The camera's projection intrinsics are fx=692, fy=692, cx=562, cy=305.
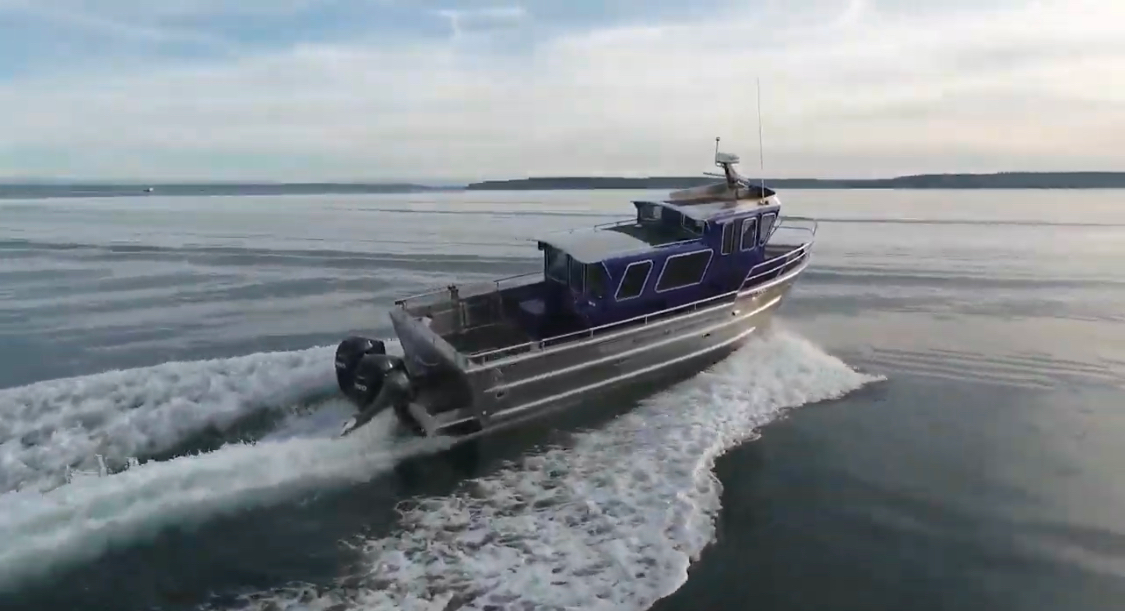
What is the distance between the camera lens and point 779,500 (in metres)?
8.02

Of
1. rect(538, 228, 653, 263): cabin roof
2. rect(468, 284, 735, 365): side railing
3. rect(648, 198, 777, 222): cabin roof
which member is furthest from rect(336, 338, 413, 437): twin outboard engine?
rect(648, 198, 777, 222): cabin roof

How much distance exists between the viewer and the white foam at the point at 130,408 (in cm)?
786

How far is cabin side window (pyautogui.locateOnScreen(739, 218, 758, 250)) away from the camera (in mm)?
12938

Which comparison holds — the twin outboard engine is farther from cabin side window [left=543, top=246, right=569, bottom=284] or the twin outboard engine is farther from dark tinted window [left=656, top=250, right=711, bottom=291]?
dark tinted window [left=656, top=250, right=711, bottom=291]

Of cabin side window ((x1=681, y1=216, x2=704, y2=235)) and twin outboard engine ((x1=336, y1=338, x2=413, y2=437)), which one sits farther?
cabin side window ((x1=681, y1=216, x2=704, y2=235))

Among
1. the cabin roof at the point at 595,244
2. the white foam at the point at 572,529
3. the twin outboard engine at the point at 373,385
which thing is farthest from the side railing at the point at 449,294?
the white foam at the point at 572,529

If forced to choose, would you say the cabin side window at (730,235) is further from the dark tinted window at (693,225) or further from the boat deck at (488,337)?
the boat deck at (488,337)

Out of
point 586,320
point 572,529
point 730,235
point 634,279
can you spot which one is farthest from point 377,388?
point 730,235

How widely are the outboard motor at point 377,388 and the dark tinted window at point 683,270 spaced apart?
4.70m

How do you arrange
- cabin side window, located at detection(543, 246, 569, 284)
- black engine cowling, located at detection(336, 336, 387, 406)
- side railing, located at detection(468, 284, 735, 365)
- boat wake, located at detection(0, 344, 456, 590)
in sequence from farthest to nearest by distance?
1. cabin side window, located at detection(543, 246, 569, 284)
2. black engine cowling, located at detection(336, 336, 387, 406)
3. side railing, located at detection(468, 284, 735, 365)
4. boat wake, located at detection(0, 344, 456, 590)

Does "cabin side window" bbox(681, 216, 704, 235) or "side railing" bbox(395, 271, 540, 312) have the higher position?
"cabin side window" bbox(681, 216, 704, 235)

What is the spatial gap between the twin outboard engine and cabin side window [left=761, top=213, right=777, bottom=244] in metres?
Answer: 7.59

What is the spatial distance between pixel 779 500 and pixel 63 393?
9427 millimetres

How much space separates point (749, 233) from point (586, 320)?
4064 millimetres
